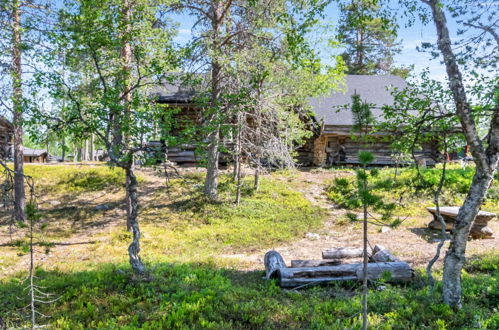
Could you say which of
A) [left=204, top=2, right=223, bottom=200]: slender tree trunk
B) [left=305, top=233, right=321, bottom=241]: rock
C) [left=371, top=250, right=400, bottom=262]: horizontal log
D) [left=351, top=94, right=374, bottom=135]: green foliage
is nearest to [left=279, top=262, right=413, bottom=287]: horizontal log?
[left=371, top=250, right=400, bottom=262]: horizontal log

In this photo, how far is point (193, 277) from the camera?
759cm

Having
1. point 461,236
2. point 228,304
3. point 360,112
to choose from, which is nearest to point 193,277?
point 228,304

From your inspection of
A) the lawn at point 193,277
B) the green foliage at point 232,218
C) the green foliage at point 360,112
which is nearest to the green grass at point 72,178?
the lawn at point 193,277

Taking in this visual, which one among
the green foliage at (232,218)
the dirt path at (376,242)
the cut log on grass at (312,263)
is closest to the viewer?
the cut log on grass at (312,263)

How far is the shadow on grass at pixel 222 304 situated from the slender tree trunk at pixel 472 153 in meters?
0.52

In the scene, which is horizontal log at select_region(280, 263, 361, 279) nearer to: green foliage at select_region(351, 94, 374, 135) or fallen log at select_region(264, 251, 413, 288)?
fallen log at select_region(264, 251, 413, 288)

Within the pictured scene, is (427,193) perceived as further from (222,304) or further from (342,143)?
(222,304)

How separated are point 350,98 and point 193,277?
2045 cm

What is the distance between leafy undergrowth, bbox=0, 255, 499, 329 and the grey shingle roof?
53.1 feet

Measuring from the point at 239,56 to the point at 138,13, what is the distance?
421 centimetres

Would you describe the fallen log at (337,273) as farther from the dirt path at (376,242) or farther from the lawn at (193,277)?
the dirt path at (376,242)

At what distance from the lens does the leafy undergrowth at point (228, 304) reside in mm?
5387

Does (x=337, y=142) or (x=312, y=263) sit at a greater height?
(x=337, y=142)

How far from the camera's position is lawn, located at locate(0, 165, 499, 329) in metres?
5.55
